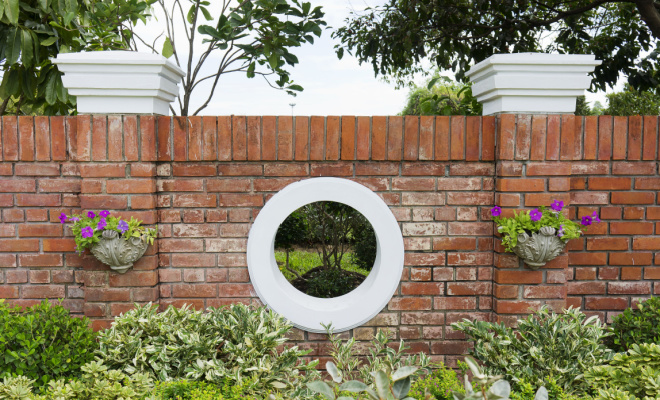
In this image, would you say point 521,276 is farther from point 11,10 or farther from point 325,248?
point 325,248

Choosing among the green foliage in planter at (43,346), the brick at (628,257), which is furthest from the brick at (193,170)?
the brick at (628,257)

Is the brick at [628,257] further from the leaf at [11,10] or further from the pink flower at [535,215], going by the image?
the leaf at [11,10]

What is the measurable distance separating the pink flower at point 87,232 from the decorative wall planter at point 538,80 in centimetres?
252

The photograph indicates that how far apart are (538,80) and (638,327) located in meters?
1.53

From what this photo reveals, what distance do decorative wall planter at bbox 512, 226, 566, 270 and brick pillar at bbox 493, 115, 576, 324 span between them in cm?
15

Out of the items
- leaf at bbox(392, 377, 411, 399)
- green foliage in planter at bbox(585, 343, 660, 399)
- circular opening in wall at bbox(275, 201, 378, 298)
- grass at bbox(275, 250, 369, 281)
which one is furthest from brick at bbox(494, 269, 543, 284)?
grass at bbox(275, 250, 369, 281)

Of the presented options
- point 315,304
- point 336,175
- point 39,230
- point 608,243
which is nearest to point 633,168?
point 608,243

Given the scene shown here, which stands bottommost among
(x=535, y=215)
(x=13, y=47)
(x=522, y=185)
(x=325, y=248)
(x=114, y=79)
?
(x=325, y=248)

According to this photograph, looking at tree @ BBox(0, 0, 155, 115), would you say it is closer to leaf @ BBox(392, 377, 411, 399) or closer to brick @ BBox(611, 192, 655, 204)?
leaf @ BBox(392, 377, 411, 399)

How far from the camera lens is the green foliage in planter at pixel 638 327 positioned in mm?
2660

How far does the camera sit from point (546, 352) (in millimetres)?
2490

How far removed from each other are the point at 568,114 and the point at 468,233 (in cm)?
95

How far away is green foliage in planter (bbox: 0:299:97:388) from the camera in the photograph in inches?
93.7

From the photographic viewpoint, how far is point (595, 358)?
2.45m
